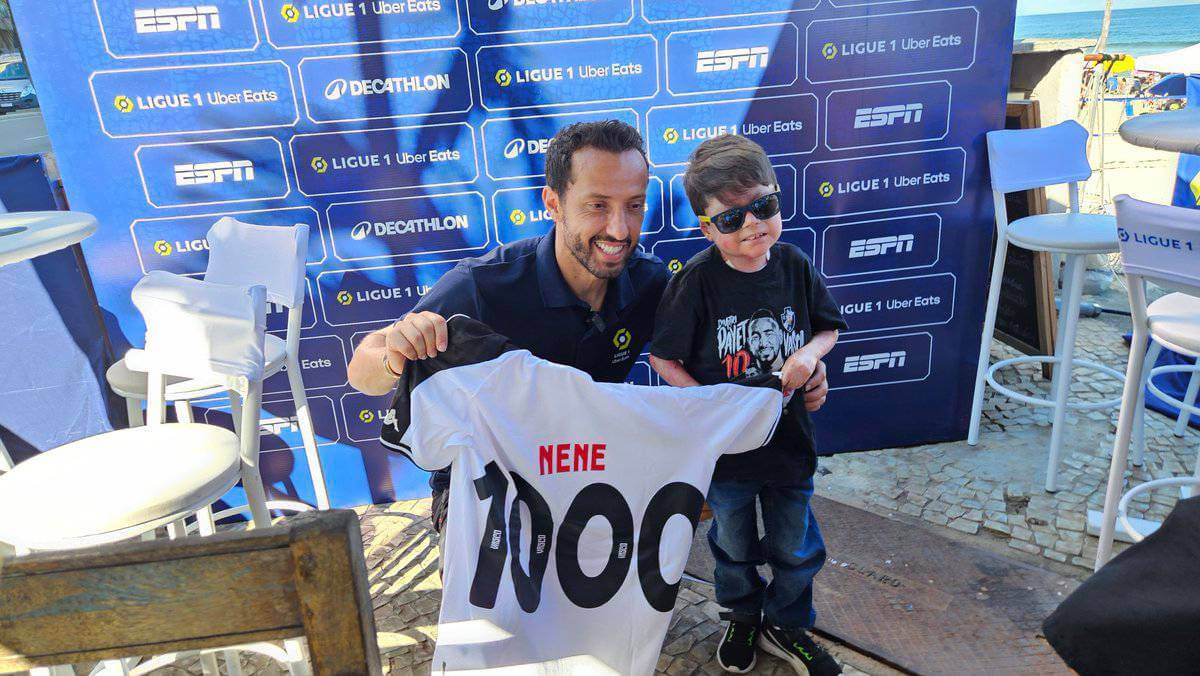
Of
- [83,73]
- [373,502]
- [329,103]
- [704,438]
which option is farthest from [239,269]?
[704,438]

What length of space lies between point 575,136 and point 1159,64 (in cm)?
1316

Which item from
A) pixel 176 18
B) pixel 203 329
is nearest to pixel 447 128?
pixel 176 18

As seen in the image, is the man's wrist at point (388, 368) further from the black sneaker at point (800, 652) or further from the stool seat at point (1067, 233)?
the stool seat at point (1067, 233)

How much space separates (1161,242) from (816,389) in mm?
964

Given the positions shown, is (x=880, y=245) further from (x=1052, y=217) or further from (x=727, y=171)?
(x=727, y=171)

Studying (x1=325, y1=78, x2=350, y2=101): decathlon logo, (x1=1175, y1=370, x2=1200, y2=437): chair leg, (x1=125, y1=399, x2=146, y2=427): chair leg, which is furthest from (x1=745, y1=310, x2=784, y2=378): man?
(x1=1175, y1=370, x2=1200, y2=437): chair leg

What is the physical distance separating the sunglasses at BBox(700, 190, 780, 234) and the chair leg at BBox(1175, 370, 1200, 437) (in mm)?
2857

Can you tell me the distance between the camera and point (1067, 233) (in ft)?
10.4

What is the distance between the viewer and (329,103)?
3.09 meters

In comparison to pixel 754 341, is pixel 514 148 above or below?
above

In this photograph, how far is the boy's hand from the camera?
1.88 meters

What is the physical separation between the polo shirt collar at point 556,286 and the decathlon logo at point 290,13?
62.8 inches

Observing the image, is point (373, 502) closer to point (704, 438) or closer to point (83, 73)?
point (83, 73)

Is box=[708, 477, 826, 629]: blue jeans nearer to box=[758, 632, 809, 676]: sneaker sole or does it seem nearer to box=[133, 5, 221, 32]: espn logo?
box=[758, 632, 809, 676]: sneaker sole
